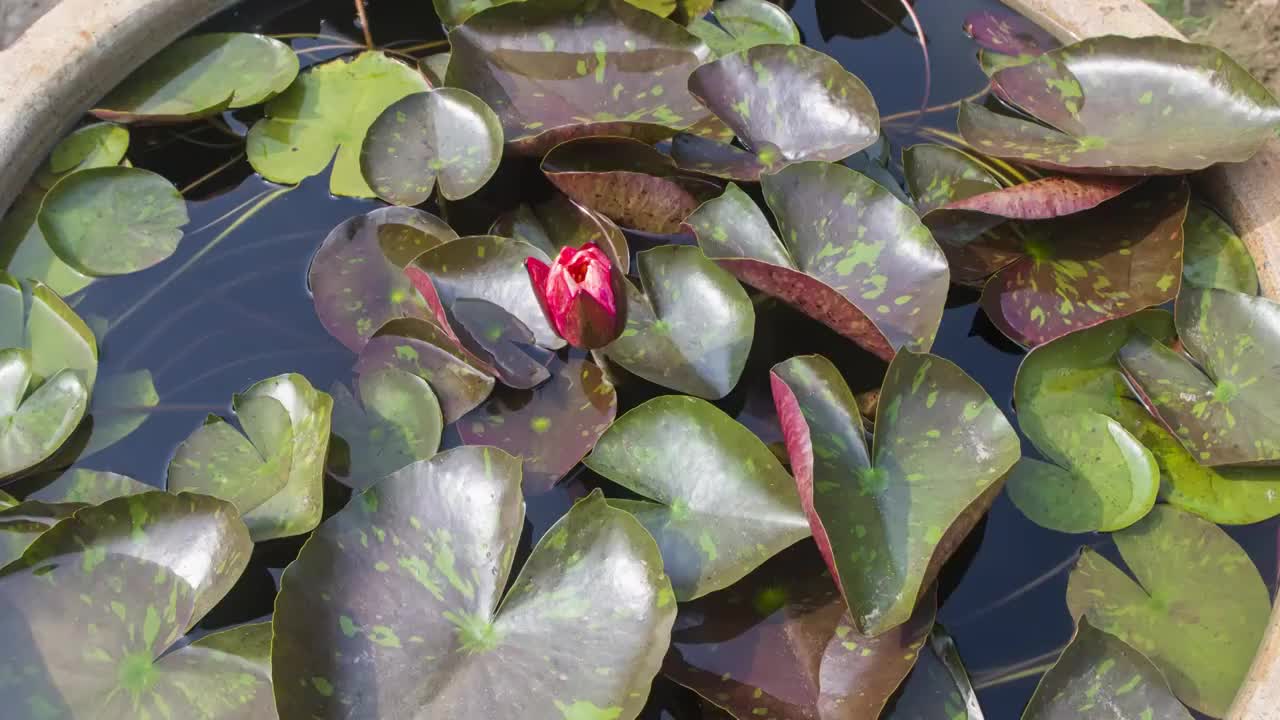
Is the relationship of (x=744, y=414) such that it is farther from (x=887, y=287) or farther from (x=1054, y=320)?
(x=1054, y=320)

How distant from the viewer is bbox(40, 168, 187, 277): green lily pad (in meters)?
1.21

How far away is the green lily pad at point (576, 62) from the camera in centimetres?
130

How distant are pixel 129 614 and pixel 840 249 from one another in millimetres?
910

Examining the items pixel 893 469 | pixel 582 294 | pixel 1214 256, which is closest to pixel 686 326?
pixel 582 294

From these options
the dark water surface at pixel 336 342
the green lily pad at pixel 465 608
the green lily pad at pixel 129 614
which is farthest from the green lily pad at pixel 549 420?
the green lily pad at pixel 129 614

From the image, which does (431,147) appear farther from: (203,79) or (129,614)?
(129,614)

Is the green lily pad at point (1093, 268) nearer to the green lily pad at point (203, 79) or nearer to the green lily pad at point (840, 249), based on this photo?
the green lily pad at point (840, 249)

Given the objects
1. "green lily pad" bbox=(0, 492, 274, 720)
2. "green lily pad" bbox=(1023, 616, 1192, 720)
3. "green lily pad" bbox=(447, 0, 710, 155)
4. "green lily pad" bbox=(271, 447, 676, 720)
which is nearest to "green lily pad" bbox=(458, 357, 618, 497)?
"green lily pad" bbox=(271, 447, 676, 720)

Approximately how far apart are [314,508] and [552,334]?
1.17ft

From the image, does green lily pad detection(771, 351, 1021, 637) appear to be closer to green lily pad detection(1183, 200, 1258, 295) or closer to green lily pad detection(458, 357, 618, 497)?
green lily pad detection(458, 357, 618, 497)

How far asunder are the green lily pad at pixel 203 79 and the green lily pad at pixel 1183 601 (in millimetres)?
1337

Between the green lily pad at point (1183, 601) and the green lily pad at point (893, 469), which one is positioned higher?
the green lily pad at point (893, 469)

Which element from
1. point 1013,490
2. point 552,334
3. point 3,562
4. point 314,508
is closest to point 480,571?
point 314,508

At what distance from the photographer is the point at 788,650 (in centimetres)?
90
